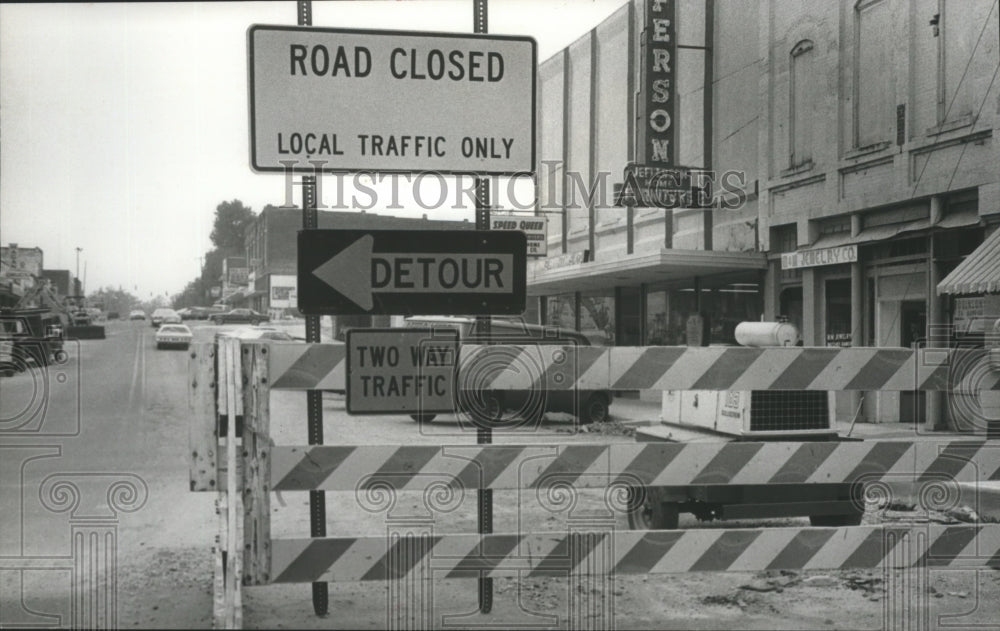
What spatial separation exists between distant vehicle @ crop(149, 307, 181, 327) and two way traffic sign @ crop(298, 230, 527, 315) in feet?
92.6

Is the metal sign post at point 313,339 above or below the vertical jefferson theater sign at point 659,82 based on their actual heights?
below

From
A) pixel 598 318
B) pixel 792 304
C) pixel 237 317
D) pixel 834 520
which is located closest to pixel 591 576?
pixel 834 520

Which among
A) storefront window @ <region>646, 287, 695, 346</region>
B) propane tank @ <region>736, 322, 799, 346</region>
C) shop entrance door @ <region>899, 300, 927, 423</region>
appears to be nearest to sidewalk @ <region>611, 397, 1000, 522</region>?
shop entrance door @ <region>899, 300, 927, 423</region>

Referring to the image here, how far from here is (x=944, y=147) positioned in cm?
1422

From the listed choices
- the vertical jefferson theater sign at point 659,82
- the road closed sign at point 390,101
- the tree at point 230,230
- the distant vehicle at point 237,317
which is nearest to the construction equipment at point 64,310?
the distant vehicle at point 237,317

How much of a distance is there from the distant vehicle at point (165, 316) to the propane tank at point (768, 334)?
2777 centimetres

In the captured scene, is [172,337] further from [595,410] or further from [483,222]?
[483,222]

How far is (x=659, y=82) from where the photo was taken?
19062mm

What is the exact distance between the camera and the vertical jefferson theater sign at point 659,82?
18.9 metres

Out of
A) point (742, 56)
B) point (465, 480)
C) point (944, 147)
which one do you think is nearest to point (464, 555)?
point (465, 480)

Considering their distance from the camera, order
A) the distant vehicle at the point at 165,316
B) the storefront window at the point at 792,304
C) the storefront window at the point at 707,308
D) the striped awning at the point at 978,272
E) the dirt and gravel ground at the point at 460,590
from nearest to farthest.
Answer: the dirt and gravel ground at the point at 460,590 < the striped awning at the point at 978,272 < the storefront window at the point at 792,304 < the storefront window at the point at 707,308 < the distant vehicle at the point at 165,316

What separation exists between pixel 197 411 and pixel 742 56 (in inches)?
660

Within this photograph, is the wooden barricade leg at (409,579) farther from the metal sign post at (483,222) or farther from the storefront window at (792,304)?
the storefront window at (792,304)

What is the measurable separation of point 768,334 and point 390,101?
2941mm
